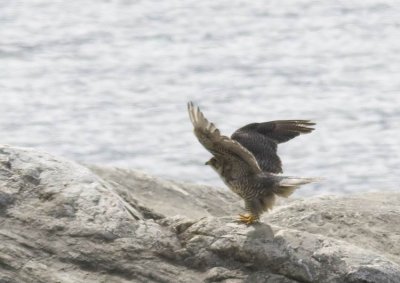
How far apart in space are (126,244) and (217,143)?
850mm

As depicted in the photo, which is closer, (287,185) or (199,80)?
(287,185)

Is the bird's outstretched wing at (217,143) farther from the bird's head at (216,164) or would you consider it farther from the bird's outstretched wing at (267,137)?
the bird's outstretched wing at (267,137)

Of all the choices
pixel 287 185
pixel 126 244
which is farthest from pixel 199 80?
pixel 126 244

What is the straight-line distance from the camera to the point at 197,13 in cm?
2150

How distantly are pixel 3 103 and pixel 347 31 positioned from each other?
631 cm

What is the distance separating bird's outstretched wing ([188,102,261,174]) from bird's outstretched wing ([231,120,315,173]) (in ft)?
1.09

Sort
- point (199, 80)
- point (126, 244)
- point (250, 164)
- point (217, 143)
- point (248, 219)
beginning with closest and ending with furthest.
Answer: point (126, 244) → point (217, 143) → point (248, 219) → point (250, 164) → point (199, 80)

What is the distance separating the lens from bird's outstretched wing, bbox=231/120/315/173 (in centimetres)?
838

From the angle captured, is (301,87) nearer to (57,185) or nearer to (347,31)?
(347,31)

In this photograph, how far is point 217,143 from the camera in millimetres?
7754

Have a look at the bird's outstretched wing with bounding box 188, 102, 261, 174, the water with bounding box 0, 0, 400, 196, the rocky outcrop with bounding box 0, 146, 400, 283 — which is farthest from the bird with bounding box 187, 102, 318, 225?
the water with bounding box 0, 0, 400, 196

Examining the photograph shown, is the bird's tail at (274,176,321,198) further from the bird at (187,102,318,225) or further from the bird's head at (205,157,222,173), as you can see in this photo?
the bird's head at (205,157,222,173)

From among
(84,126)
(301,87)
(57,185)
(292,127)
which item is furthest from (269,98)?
(57,185)

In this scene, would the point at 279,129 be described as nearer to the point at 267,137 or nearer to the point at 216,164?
the point at 267,137
